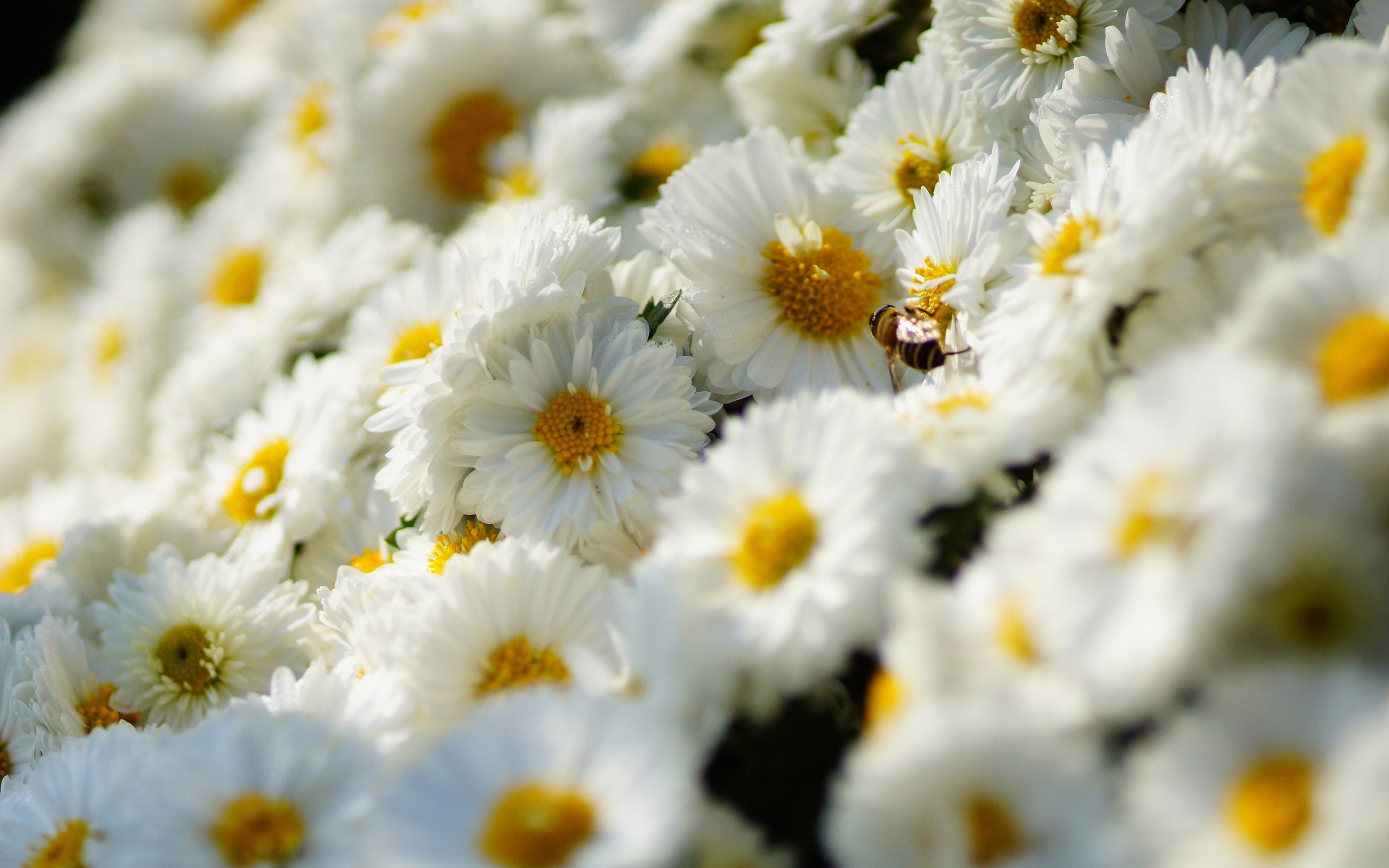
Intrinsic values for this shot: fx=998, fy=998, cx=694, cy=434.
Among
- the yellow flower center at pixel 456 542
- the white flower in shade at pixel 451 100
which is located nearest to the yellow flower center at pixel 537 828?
the yellow flower center at pixel 456 542

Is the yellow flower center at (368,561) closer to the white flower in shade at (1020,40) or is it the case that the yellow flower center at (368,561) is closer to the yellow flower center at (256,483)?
the yellow flower center at (256,483)

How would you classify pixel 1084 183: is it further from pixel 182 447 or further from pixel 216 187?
pixel 216 187

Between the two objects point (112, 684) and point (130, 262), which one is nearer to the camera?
point (112, 684)

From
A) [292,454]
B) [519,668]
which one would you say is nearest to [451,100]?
[292,454]

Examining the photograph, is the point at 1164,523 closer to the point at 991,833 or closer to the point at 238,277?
the point at 991,833

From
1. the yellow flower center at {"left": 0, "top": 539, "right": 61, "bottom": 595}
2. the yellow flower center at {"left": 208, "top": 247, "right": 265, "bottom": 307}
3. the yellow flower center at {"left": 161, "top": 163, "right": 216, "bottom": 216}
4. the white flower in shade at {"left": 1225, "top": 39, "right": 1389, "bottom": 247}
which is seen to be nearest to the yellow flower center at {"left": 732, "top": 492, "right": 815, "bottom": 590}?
the white flower in shade at {"left": 1225, "top": 39, "right": 1389, "bottom": 247}

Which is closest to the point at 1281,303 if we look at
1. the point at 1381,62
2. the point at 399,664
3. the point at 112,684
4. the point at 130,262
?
the point at 1381,62
